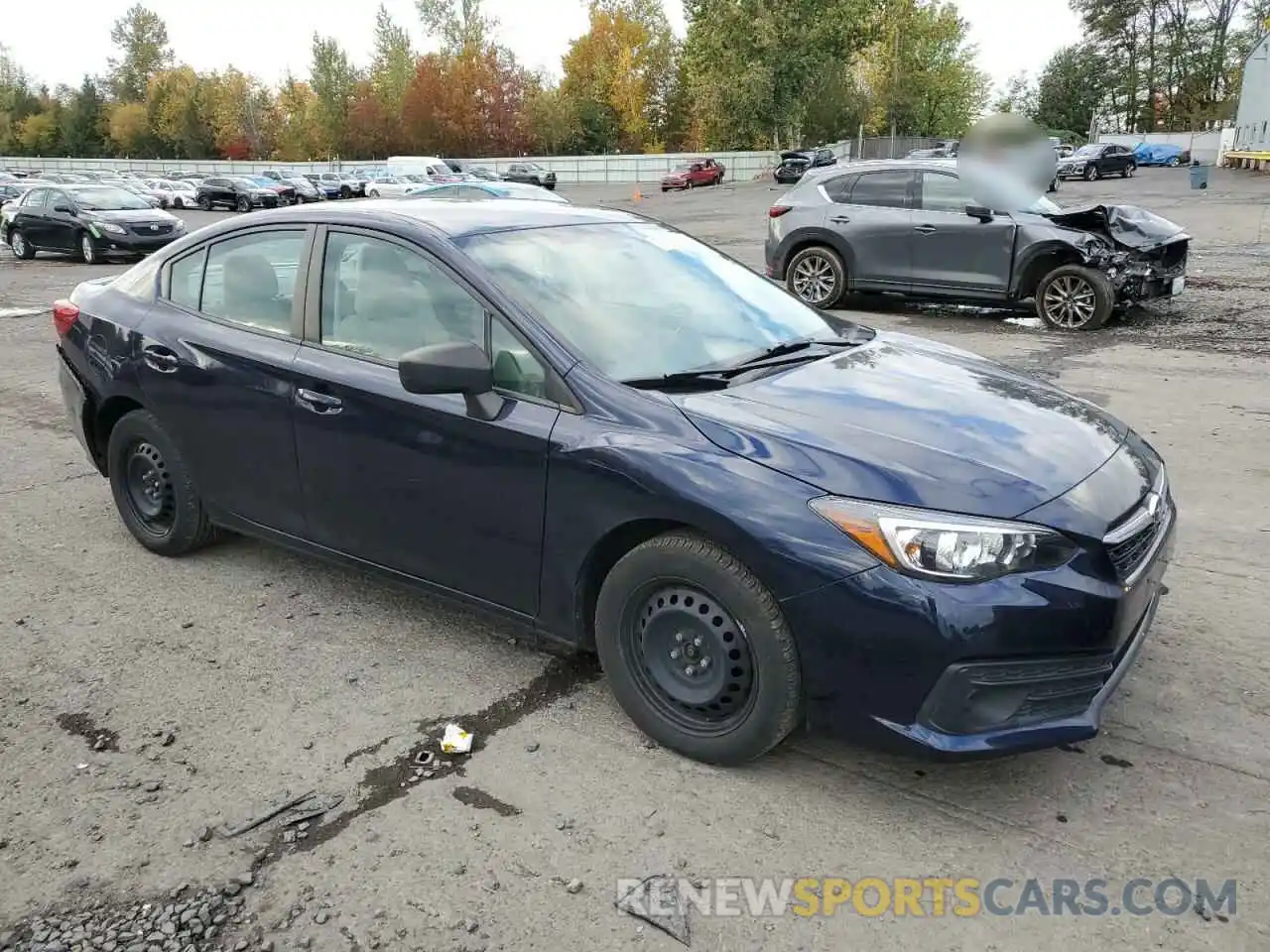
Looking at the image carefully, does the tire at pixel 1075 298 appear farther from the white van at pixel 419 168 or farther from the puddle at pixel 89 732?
the white van at pixel 419 168

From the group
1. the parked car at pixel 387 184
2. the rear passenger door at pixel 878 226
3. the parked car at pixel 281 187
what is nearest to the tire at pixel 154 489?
the rear passenger door at pixel 878 226

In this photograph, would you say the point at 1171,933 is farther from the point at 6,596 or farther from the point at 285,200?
Result: the point at 285,200

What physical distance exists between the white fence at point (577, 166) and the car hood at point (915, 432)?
53.5m

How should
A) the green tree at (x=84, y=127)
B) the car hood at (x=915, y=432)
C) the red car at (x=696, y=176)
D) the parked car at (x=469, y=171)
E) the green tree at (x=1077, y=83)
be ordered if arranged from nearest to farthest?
the car hood at (x=915, y=432) → the parked car at (x=469, y=171) → the red car at (x=696, y=176) → the green tree at (x=1077, y=83) → the green tree at (x=84, y=127)

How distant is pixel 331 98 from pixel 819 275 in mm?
77407

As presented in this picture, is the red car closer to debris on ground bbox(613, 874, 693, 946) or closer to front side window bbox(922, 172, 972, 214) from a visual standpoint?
front side window bbox(922, 172, 972, 214)

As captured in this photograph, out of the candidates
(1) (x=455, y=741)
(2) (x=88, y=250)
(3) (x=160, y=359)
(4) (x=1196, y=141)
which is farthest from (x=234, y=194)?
(4) (x=1196, y=141)

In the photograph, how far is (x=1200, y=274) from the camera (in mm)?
13977

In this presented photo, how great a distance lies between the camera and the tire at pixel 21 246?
20.7 metres

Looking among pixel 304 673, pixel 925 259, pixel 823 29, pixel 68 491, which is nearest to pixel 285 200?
pixel 823 29

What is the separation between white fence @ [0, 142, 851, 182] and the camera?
55156 millimetres

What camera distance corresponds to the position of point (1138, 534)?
2906 millimetres

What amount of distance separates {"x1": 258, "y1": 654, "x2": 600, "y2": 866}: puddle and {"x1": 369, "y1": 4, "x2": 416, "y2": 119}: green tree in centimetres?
8205

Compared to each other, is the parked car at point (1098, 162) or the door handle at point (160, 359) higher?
the parked car at point (1098, 162)
